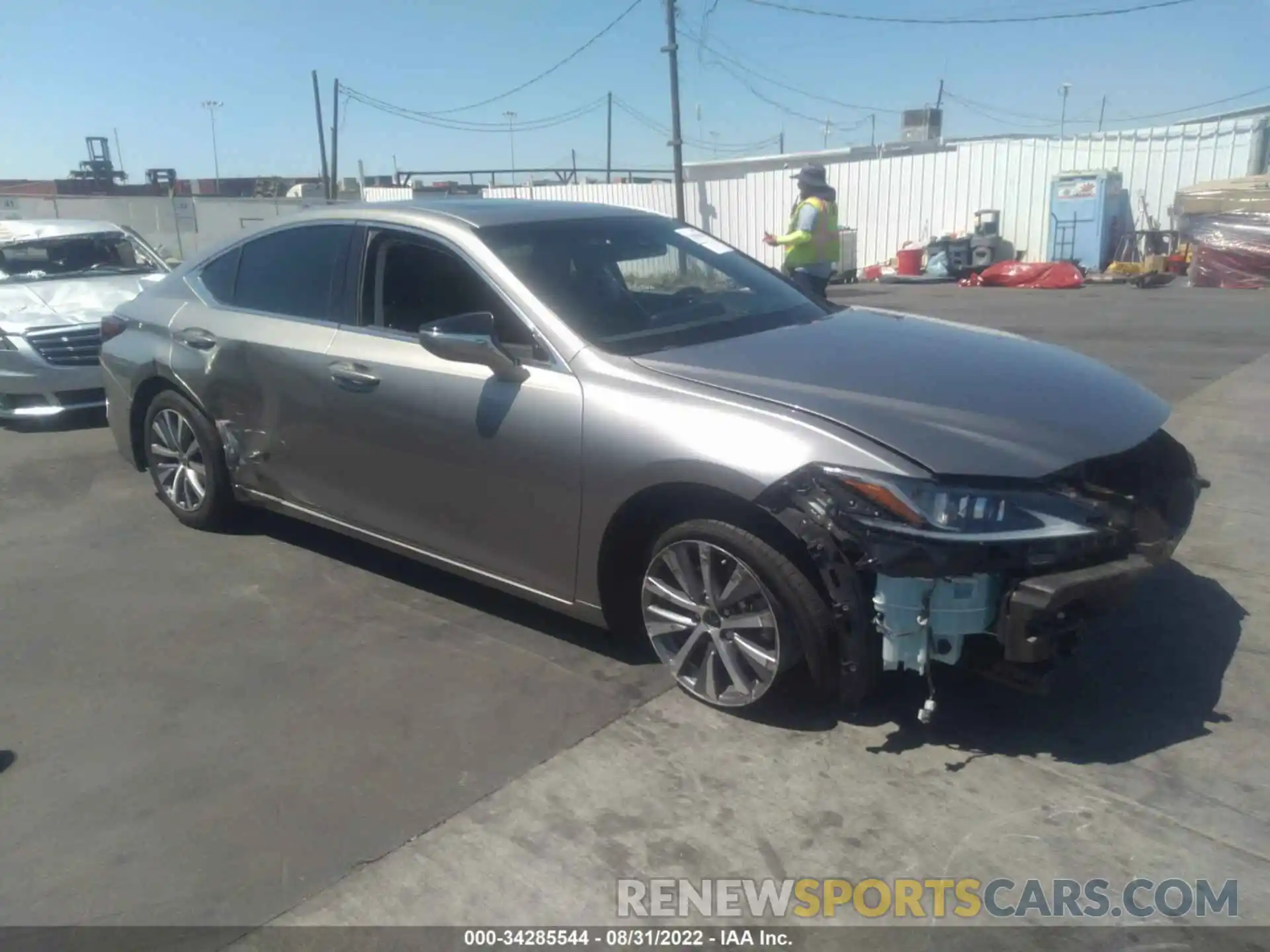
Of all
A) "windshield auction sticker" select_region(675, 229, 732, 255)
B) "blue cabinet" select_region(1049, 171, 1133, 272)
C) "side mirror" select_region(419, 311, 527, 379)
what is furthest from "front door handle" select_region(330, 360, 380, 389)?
"blue cabinet" select_region(1049, 171, 1133, 272)

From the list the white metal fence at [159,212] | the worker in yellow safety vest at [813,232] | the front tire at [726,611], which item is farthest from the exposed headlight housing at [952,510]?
the white metal fence at [159,212]

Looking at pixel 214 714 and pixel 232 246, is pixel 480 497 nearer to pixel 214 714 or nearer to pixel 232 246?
pixel 214 714

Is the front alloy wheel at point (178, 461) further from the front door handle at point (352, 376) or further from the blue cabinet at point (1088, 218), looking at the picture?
the blue cabinet at point (1088, 218)

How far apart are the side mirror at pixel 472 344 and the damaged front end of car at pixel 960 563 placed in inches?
45.6

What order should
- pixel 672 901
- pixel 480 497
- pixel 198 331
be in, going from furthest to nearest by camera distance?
pixel 198 331 → pixel 480 497 → pixel 672 901

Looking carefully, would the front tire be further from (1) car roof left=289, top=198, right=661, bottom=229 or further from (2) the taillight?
(2) the taillight

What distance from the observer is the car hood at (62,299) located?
7953mm

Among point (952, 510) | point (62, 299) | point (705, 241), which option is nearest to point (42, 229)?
point (62, 299)

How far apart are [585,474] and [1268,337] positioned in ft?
32.0

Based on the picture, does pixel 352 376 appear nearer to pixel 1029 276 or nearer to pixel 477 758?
pixel 477 758

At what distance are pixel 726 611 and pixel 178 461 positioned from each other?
3454 millimetres

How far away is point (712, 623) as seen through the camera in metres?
3.40

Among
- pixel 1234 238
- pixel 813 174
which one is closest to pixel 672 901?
pixel 813 174

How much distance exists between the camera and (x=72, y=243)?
930 centimetres
